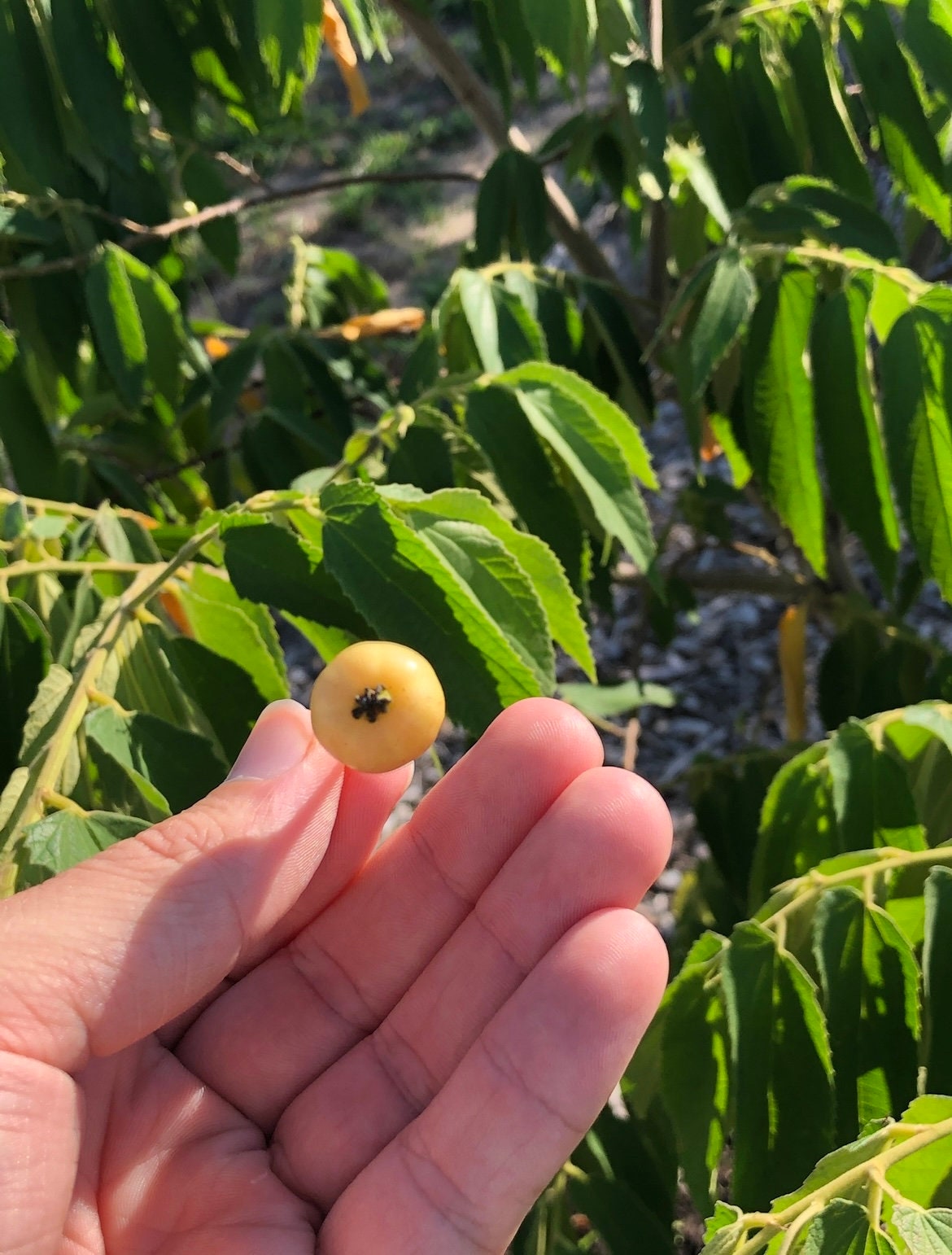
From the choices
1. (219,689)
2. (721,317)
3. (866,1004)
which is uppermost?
(721,317)

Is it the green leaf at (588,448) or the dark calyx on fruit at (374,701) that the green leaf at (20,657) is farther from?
the green leaf at (588,448)

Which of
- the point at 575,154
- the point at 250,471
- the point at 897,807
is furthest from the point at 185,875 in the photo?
the point at 575,154

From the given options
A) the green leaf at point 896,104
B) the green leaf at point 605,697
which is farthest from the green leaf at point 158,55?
the green leaf at point 605,697

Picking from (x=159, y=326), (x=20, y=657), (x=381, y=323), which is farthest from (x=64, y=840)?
(x=381, y=323)

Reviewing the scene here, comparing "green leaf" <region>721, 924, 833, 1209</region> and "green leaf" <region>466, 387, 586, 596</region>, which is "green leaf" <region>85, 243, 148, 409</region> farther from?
"green leaf" <region>721, 924, 833, 1209</region>

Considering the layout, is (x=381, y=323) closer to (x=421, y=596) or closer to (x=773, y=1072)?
(x=421, y=596)

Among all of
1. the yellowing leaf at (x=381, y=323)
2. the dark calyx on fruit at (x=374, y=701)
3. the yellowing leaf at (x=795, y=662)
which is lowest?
the yellowing leaf at (x=795, y=662)
